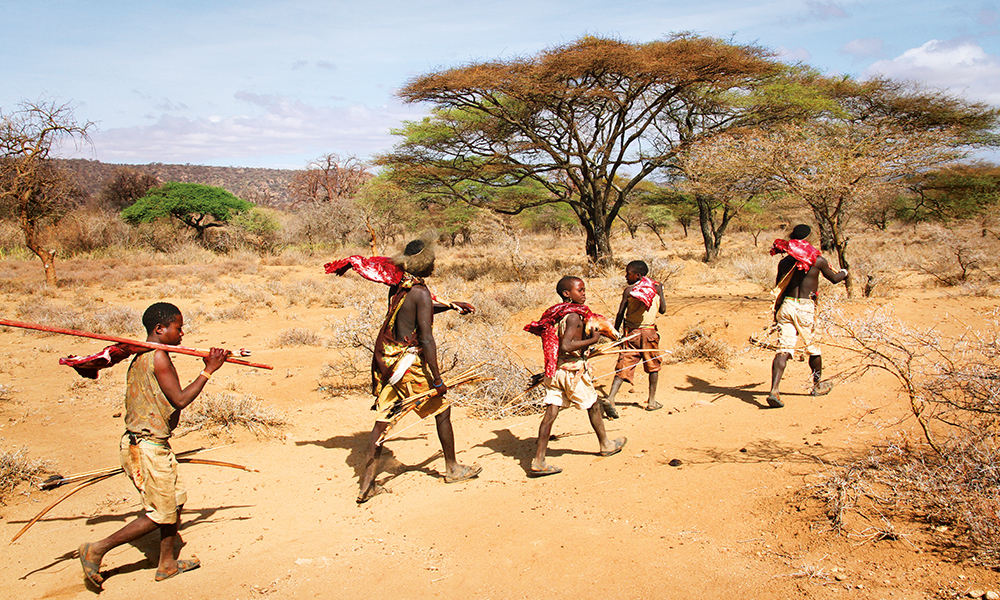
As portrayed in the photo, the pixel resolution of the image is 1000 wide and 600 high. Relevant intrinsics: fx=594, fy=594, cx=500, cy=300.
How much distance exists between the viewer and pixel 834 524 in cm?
313

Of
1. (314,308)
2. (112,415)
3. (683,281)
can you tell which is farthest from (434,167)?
(112,415)

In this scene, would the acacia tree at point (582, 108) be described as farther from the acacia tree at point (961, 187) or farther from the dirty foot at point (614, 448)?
the dirty foot at point (614, 448)

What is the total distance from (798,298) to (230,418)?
19.0 feet

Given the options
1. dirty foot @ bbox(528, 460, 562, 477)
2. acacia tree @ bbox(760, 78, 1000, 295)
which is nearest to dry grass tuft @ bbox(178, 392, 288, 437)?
A: dirty foot @ bbox(528, 460, 562, 477)

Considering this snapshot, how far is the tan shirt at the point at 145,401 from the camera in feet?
10.8

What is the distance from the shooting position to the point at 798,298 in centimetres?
607

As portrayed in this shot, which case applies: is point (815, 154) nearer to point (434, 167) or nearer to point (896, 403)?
point (896, 403)

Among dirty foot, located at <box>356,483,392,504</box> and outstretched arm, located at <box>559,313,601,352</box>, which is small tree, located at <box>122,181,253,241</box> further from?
outstretched arm, located at <box>559,313,601,352</box>

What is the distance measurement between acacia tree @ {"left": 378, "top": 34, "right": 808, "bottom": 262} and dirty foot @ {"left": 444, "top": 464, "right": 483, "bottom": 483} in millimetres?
12330

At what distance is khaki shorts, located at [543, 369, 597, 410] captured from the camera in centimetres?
452

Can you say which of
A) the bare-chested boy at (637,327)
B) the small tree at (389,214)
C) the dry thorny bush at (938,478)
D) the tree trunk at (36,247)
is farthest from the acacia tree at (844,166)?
the small tree at (389,214)

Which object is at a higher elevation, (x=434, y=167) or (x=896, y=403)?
(x=434, y=167)

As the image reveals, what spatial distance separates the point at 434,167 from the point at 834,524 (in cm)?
1656

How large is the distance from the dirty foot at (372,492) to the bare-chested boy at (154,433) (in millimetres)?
1184
